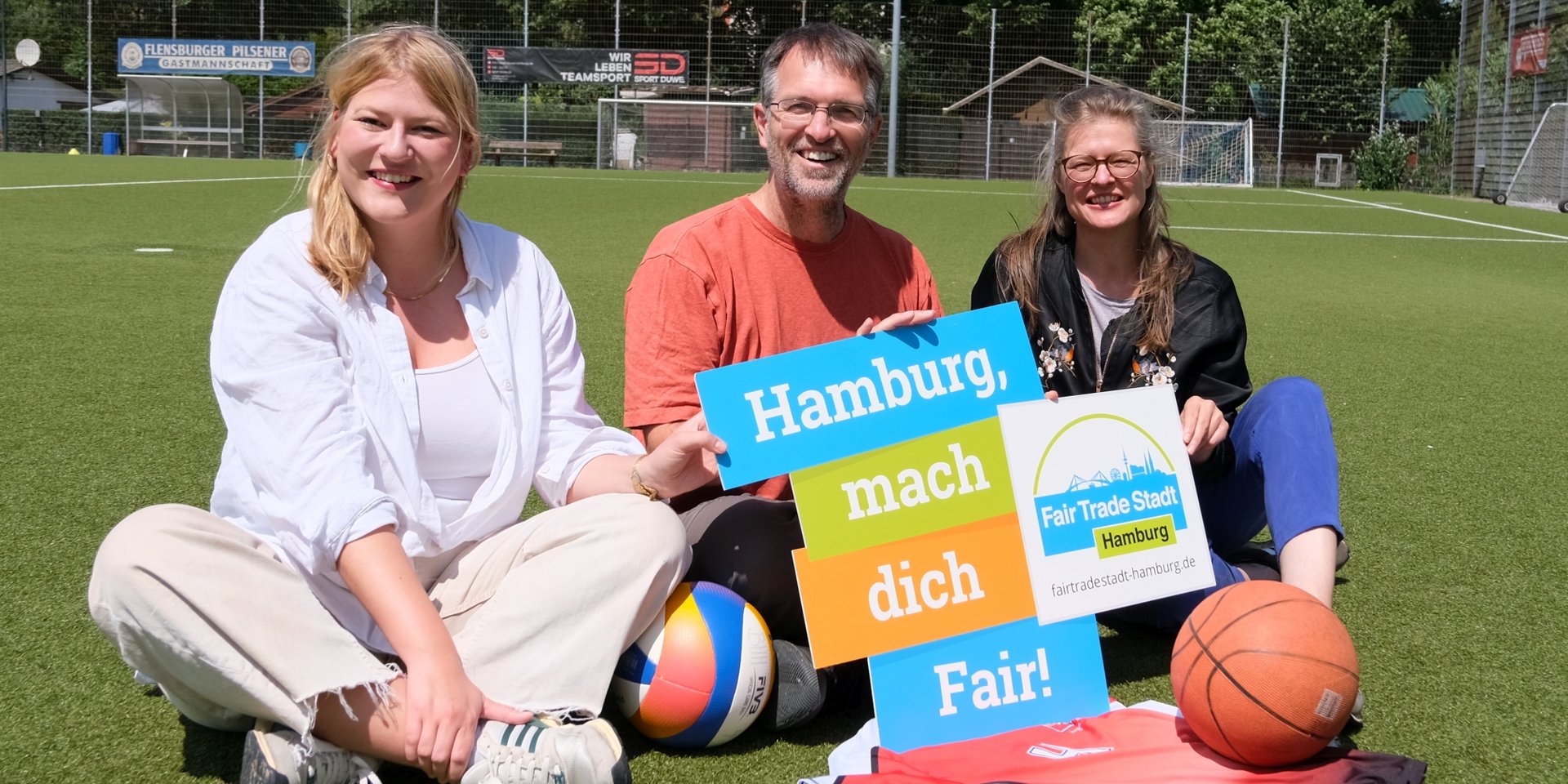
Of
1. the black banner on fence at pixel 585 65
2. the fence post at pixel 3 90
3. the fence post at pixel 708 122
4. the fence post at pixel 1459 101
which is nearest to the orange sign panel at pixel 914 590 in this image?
the fence post at pixel 1459 101

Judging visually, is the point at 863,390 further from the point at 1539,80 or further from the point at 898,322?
the point at 1539,80

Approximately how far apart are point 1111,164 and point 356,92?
1669mm

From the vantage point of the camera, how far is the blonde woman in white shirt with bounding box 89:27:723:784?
7.20ft

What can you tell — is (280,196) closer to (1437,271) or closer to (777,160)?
(1437,271)

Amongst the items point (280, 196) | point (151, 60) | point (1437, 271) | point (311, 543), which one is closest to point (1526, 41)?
point (1437, 271)

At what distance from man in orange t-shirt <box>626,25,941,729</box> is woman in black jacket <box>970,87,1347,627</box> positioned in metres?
0.40

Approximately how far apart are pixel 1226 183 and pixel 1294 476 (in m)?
29.1

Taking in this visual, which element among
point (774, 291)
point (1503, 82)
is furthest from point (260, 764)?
point (1503, 82)

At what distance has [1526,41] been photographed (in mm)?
21672

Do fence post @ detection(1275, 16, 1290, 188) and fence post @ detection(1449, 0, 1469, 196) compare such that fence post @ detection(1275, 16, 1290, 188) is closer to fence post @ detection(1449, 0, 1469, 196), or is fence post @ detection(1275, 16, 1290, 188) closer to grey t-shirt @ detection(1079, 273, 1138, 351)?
fence post @ detection(1449, 0, 1469, 196)

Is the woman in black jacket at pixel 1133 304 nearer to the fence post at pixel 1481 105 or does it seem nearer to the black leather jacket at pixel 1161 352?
the black leather jacket at pixel 1161 352

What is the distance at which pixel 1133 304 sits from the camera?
3.15m

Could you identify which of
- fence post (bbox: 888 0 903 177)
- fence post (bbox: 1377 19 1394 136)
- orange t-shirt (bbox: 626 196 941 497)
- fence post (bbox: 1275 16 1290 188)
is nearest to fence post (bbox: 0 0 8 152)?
fence post (bbox: 888 0 903 177)

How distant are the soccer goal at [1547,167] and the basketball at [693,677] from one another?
64.9 feet
